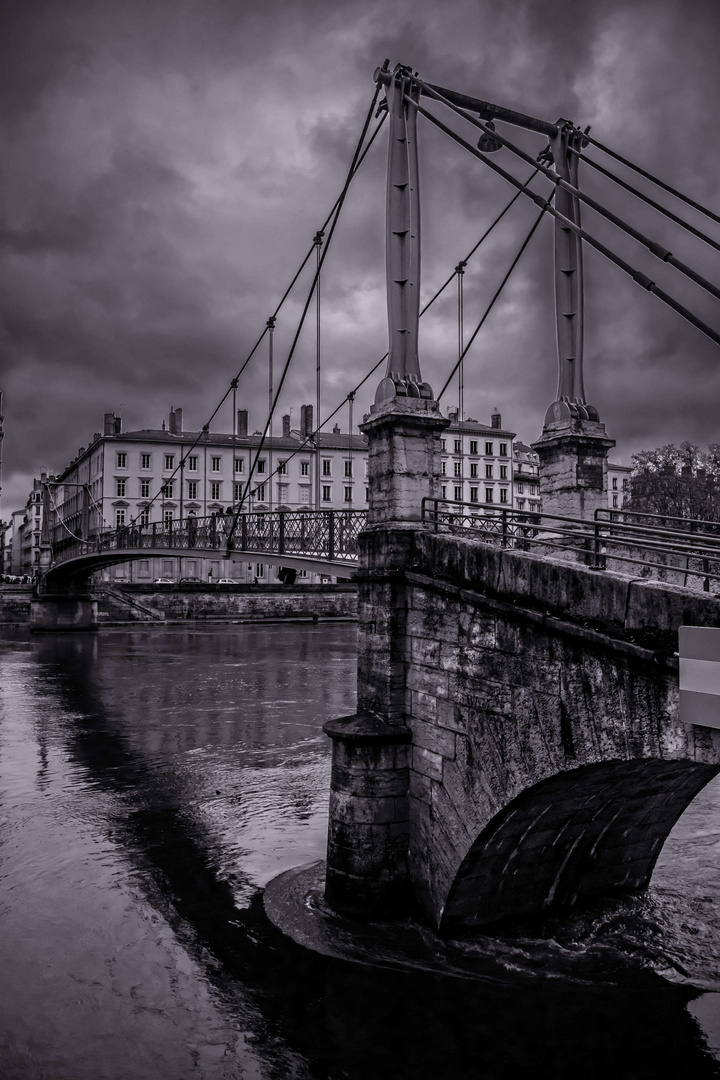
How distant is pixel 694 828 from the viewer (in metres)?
13.4

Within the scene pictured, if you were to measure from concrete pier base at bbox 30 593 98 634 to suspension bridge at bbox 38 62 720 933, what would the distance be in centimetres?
4329

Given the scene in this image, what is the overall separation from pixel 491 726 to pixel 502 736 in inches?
7.4

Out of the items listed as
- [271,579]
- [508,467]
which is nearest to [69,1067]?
[271,579]

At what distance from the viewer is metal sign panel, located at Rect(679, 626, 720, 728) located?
5.54 m

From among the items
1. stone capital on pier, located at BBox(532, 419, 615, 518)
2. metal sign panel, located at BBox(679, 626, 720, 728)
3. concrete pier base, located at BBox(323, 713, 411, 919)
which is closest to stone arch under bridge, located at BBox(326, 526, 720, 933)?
concrete pier base, located at BBox(323, 713, 411, 919)

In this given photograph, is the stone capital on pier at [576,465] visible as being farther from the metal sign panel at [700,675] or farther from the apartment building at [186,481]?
the apartment building at [186,481]

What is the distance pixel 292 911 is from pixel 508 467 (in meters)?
65.9

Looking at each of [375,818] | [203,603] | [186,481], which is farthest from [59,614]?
[375,818]

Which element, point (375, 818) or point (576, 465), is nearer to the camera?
point (375, 818)

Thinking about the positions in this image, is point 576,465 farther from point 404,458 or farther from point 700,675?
point 700,675

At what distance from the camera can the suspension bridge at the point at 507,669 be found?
255 inches

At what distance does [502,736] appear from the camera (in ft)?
25.8

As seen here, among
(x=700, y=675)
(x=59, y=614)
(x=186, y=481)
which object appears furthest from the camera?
(x=186, y=481)

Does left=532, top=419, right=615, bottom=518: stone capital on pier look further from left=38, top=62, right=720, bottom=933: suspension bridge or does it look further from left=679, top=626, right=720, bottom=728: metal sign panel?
left=679, top=626, right=720, bottom=728: metal sign panel
